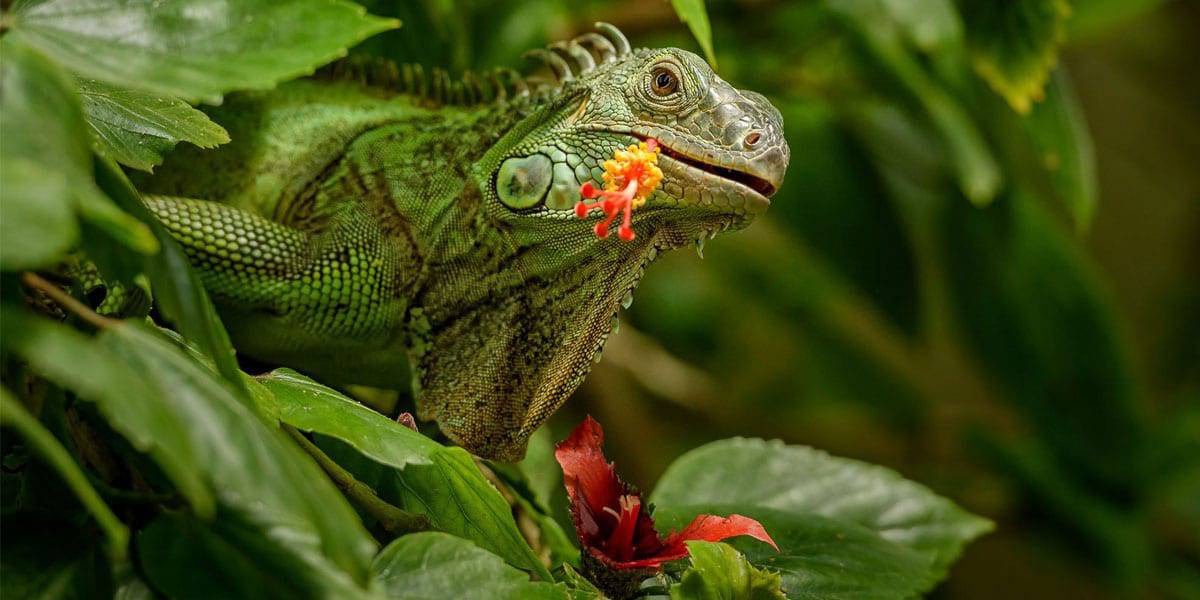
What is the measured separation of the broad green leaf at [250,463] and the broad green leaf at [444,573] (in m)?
0.19

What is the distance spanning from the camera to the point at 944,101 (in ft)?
10.5

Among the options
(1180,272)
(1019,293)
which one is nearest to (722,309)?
(1019,293)

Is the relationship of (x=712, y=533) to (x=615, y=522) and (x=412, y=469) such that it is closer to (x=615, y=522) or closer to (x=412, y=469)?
(x=615, y=522)

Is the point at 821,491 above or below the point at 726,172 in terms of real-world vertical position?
below

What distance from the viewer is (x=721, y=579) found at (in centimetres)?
133

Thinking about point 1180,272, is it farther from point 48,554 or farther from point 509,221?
point 48,554

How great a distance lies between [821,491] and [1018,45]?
149cm

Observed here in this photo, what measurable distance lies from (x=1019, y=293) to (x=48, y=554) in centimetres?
364

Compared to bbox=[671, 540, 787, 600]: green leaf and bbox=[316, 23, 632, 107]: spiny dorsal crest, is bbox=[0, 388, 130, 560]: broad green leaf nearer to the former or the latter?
bbox=[671, 540, 787, 600]: green leaf

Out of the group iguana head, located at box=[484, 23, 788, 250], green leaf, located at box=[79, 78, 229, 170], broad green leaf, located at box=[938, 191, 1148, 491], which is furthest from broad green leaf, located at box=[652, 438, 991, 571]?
broad green leaf, located at box=[938, 191, 1148, 491]

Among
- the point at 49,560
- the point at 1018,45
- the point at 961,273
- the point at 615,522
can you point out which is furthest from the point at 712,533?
the point at 961,273

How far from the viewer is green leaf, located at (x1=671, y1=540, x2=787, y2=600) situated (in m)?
1.31

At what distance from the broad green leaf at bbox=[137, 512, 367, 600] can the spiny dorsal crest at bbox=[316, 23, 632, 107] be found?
1175 mm

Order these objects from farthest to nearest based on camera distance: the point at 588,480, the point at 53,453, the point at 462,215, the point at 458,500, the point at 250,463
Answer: the point at 462,215, the point at 588,480, the point at 458,500, the point at 250,463, the point at 53,453
